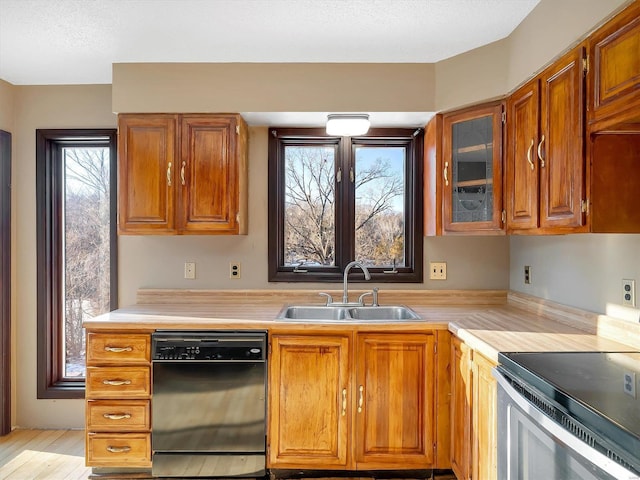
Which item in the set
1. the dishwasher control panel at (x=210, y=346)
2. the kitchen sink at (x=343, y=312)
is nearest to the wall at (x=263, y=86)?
the kitchen sink at (x=343, y=312)

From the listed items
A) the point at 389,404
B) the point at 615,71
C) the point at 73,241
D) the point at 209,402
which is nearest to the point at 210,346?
the point at 209,402

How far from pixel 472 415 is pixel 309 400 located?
2.64 ft

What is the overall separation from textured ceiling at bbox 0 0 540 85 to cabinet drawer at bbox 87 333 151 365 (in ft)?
5.19

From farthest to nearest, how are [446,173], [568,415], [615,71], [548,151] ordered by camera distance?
[446,173]
[548,151]
[615,71]
[568,415]

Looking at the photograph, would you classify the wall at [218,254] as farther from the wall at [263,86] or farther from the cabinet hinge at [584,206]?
the cabinet hinge at [584,206]

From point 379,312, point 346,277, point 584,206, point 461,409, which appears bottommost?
point 461,409

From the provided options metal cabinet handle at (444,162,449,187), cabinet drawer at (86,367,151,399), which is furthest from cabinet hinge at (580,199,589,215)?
cabinet drawer at (86,367,151,399)

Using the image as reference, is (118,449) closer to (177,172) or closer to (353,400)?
(353,400)

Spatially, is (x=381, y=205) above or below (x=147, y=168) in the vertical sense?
below

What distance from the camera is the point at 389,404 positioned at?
7.18 ft

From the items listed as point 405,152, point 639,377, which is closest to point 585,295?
point 639,377

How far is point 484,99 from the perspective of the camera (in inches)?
88.7

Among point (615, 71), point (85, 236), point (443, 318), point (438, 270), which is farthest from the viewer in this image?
point (85, 236)

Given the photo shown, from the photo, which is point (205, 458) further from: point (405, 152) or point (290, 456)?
point (405, 152)
